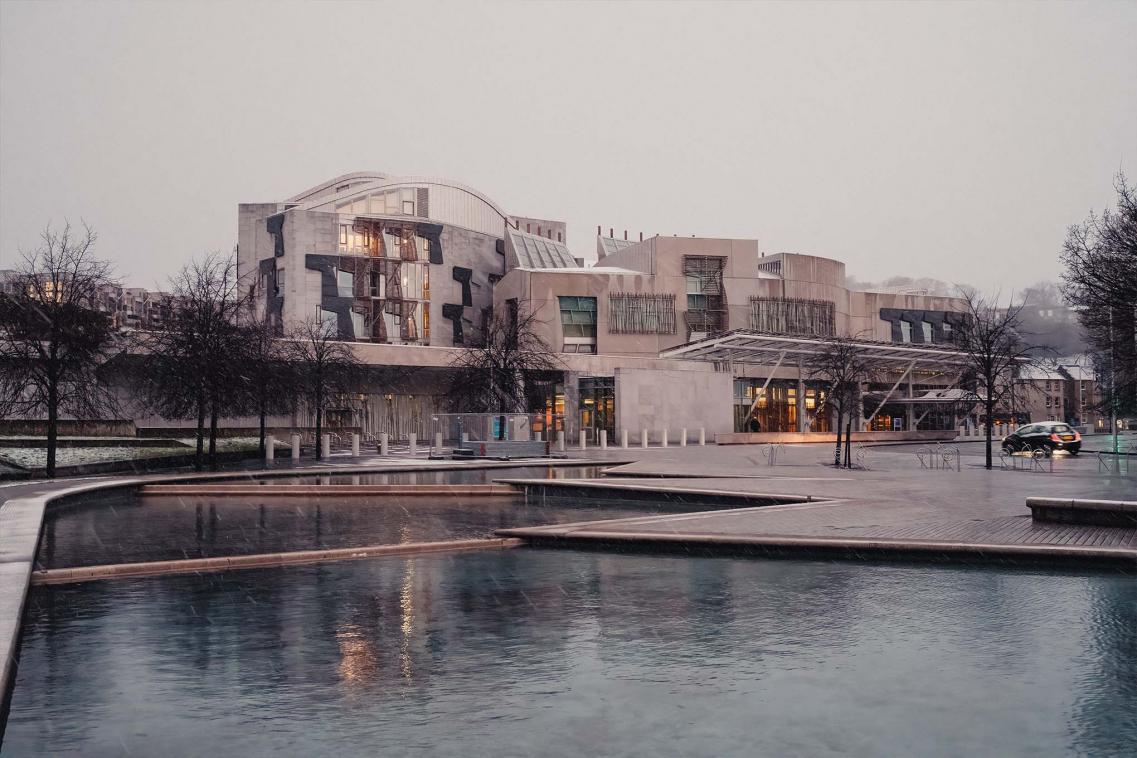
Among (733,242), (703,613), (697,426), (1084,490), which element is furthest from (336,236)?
(703,613)

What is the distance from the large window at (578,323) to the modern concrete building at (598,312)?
10 centimetres

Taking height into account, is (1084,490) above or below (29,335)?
below

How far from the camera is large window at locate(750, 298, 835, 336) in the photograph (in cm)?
7338

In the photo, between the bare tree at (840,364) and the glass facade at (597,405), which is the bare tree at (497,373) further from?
the bare tree at (840,364)

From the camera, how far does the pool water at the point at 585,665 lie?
18.9 feet

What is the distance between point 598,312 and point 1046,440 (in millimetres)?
35427

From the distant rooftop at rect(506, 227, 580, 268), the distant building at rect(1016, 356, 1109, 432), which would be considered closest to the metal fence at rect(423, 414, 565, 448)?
the distant rooftop at rect(506, 227, 580, 268)

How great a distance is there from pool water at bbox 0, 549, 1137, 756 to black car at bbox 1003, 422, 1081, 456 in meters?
30.7

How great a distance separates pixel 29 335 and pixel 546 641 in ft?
75.1

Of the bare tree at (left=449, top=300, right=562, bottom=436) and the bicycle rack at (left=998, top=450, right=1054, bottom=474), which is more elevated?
the bare tree at (left=449, top=300, right=562, bottom=436)

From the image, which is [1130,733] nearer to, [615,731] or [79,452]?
[615,731]

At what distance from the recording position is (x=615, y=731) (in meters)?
5.83

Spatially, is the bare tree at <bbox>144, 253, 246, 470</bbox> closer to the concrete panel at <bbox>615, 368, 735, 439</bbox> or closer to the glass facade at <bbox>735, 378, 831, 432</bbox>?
the concrete panel at <bbox>615, 368, 735, 439</bbox>

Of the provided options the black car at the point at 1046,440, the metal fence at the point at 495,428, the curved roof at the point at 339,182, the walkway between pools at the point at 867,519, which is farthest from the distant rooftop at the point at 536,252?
the walkway between pools at the point at 867,519
